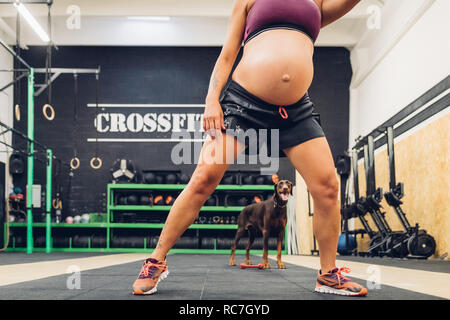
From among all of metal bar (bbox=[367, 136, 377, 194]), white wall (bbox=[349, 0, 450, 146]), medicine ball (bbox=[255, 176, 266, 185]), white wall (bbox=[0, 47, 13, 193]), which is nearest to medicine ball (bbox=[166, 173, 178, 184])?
medicine ball (bbox=[255, 176, 266, 185])

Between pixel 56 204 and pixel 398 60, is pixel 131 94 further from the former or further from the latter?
pixel 398 60

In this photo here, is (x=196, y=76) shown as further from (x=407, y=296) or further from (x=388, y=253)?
(x=407, y=296)

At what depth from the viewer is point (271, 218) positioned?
13.0 feet

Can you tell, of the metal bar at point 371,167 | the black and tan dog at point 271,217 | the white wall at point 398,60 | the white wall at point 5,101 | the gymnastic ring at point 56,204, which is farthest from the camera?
the white wall at point 5,101

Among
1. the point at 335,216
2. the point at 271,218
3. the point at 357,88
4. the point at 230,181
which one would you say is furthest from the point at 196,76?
the point at 335,216

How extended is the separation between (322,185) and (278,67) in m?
0.47

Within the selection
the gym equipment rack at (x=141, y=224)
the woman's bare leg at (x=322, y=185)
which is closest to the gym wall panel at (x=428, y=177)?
the gym equipment rack at (x=141, y=224)

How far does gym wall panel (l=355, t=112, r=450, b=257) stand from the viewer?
5.66m

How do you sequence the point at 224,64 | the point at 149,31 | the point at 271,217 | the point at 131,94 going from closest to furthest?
the point at 224,64
the point at 271,217
the point at 149,31
the point at 131,94

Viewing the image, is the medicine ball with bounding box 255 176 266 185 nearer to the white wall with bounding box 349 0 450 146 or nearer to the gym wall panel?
the white wall with bounding box 349 0 450 146

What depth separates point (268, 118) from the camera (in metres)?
1.73

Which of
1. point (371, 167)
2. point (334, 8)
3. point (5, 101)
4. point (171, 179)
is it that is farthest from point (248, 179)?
point (334, 8)

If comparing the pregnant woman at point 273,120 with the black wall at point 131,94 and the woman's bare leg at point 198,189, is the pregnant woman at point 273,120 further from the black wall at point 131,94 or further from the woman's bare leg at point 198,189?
the black wall at point 131,94

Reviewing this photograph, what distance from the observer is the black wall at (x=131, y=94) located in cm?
1000
